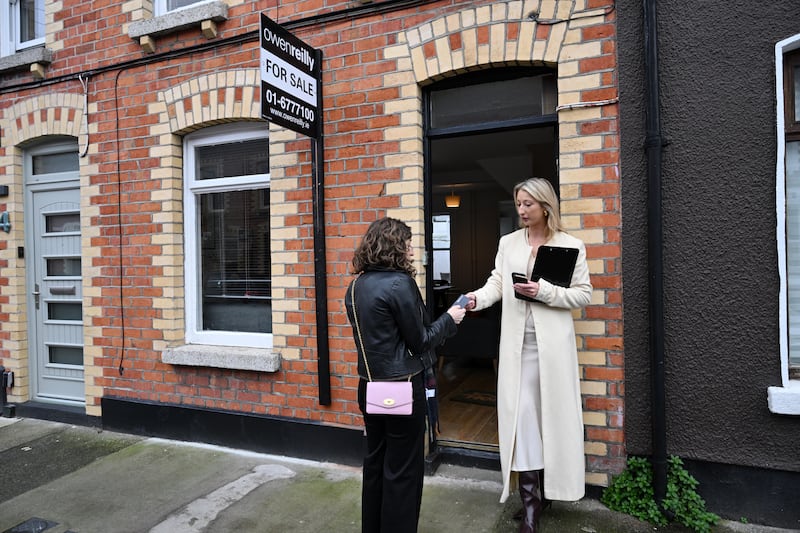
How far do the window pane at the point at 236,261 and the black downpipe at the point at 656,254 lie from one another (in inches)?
120

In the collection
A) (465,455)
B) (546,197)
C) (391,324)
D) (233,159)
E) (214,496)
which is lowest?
(214,496)

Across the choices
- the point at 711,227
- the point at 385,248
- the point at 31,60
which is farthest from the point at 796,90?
the point at 31,60

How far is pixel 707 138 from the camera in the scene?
317cm

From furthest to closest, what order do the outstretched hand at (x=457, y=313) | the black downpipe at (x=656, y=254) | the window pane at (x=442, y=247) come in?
the window pane at (x=442, y=247), the black downpipe at (x=656, y=254), the outstretched hand at (x=457, y=313)

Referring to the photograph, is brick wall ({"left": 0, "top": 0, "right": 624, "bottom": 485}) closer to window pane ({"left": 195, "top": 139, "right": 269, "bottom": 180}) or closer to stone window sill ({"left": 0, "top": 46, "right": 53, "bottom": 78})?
stone window sill ({"left": 0, "top": 46, "right": 53, "bottom": 78})

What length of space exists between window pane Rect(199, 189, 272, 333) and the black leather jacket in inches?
91.5

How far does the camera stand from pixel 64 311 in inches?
223

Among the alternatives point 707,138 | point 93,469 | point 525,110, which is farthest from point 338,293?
point 707,138

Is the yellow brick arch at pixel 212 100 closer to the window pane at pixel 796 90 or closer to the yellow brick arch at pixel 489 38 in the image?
the yellow brick arch at pixel 489 38

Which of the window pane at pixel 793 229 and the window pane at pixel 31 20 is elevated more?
the window pane at pixel 31 20

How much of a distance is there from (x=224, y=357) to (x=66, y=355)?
7.86 ft

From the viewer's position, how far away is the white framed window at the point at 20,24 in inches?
230

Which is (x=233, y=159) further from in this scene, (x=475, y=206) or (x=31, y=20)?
(x=475, y=206)

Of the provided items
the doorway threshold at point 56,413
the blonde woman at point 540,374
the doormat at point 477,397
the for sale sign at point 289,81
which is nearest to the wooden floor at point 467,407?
the doormat at point 477,397
